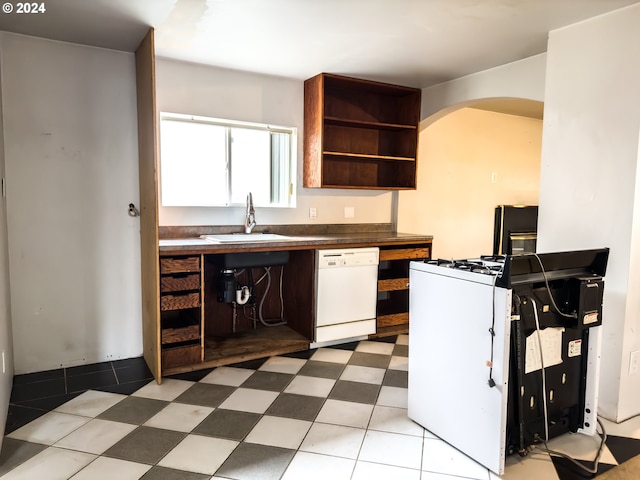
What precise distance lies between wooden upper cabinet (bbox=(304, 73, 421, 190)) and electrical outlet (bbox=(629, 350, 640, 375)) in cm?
231

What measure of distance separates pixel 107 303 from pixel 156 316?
617 millimetres

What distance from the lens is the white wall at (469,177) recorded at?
4.80 meters

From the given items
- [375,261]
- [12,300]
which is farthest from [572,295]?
[12,300]

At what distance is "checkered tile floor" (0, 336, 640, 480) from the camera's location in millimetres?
1987

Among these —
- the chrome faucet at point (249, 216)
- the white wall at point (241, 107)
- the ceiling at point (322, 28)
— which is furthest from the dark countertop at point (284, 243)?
the ceiling at point (322, 28)

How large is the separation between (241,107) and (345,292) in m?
1.77

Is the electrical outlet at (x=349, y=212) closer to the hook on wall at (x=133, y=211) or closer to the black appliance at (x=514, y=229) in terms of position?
the hook on wall at (x=133, y=211)

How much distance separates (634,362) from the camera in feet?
8.20

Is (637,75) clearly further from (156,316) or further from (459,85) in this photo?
(156,316)

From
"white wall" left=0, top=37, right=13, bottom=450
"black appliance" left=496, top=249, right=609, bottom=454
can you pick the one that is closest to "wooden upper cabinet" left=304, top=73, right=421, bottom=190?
"black appliance" left=496, top=249, right=609, bottom=454

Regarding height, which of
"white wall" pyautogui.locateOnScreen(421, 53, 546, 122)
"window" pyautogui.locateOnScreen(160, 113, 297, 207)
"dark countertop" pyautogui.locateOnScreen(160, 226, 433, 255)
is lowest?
"dark countertop" pyautogui.locateOnScreen(160, 226, 433, 255)

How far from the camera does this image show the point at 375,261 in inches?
147

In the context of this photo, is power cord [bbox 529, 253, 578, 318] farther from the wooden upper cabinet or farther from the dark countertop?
the wooden upper cabinet

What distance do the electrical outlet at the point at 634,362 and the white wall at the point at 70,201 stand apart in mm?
3225
